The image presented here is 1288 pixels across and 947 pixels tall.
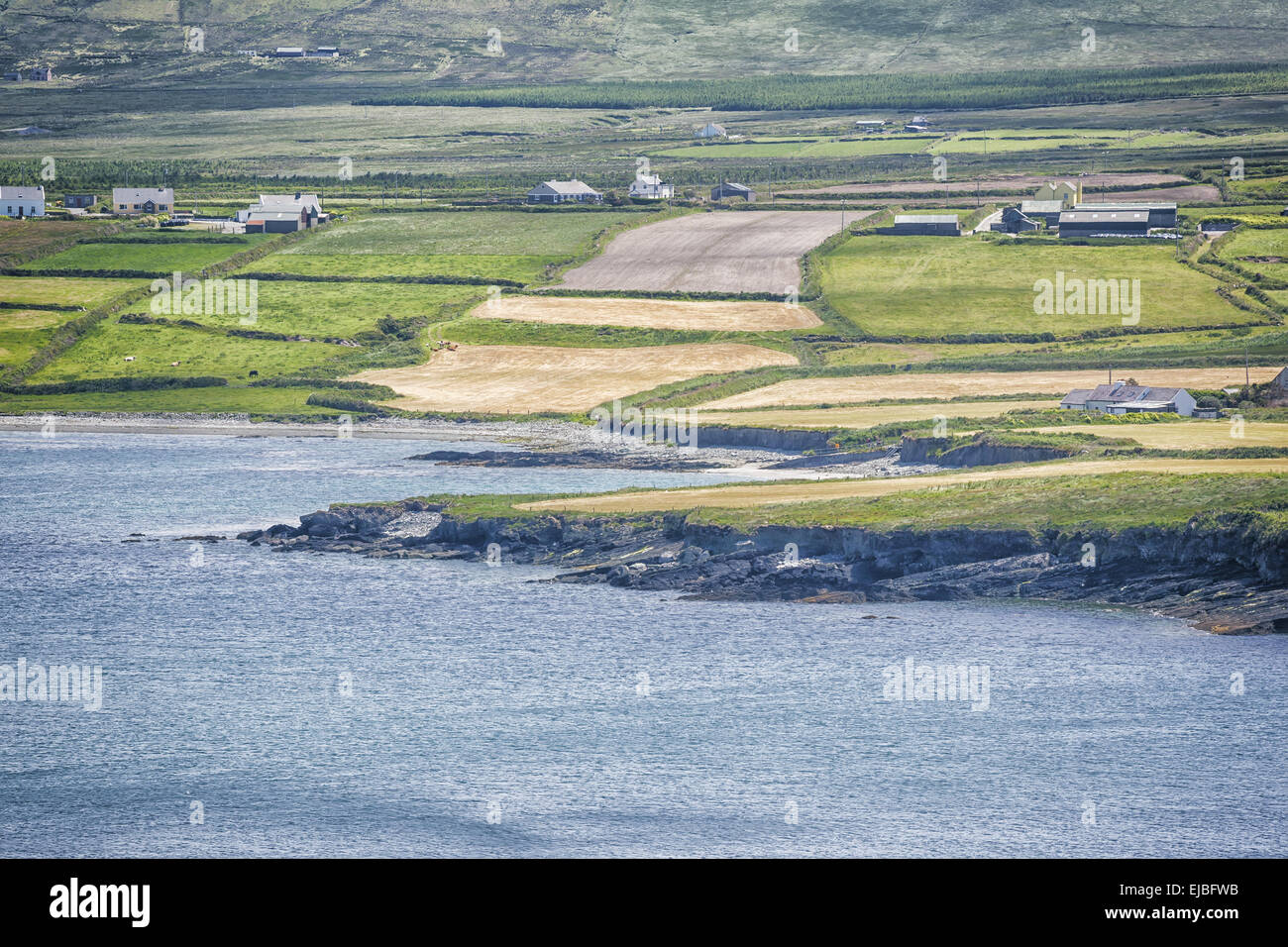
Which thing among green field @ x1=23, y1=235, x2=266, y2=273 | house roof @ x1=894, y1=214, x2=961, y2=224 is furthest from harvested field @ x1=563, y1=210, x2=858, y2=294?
green field @ x1=23, y1=235, x2=266, y2=273

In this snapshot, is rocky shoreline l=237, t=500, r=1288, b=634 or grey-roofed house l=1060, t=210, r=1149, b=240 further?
grey-roofed house l=1060, t=210, r=1149, b=240

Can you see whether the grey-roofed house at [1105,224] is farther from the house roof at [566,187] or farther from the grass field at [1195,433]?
the grass field at [1195,433]

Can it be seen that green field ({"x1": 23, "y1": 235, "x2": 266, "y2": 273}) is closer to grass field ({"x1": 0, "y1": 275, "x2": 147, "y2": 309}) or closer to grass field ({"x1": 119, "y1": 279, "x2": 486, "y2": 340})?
grass field ({"x1": 0, "y1": 275, "x2": 147, "y2": 309})

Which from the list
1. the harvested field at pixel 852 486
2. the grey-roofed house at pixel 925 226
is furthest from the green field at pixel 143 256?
the harvested field at pixel 852 486

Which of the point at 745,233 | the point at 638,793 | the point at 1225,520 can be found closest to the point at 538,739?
the point at 638,793

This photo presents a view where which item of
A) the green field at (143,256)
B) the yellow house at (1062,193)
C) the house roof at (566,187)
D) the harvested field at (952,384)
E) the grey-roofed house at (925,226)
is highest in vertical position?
the house roof at (566,187)

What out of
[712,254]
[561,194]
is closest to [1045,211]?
[712,254]

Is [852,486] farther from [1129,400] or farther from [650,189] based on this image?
[650,189]

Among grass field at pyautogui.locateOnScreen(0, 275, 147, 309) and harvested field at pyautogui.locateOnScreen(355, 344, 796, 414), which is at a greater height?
grass field at pyautogui.locateOnScreen(0, 275, 147, 309)
